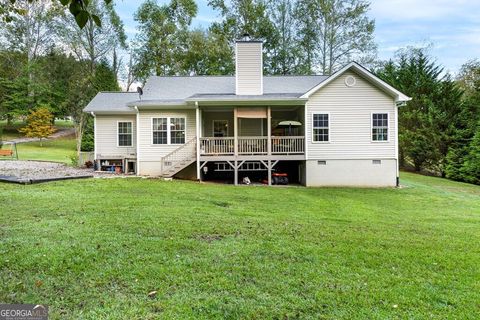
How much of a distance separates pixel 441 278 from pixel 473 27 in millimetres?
30682

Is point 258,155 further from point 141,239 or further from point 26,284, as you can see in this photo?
point 26,284

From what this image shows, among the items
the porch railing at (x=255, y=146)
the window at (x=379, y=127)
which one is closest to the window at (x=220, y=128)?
the porch railing at (x=255, y=146)

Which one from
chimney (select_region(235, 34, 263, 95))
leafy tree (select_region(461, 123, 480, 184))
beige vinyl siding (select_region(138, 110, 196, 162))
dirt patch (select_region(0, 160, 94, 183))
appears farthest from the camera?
leafy tree (select_region(461, 123, 480, 184))

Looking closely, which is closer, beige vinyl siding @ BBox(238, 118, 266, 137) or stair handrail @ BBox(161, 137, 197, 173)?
stair handrail @ BBox(161, 137, 197, 173)

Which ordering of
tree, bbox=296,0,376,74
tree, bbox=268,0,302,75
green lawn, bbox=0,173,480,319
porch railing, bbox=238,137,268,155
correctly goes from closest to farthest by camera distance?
green lawn, bbox=0,173,480,319, porch railing, bbox=238,137,268,155, tree, bbox=296,0,376,74, tree, bbox=268,0,302,75

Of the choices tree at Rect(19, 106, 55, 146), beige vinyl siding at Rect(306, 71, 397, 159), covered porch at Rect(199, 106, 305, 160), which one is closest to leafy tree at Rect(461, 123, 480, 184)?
beige vinyl siding at Rect(306, 71, 397, 159)

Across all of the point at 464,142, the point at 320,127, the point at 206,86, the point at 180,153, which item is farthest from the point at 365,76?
the point at 464,142

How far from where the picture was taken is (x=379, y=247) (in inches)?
227

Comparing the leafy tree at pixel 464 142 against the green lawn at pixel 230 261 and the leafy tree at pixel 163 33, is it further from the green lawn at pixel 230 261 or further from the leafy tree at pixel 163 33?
the leafy tree at pixel 163 33

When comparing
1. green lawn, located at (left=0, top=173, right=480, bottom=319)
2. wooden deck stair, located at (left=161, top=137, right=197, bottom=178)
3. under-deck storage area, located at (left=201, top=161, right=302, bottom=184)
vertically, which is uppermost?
wooden deck stair, located at (left=161, top=137, right=197, bottom=178)

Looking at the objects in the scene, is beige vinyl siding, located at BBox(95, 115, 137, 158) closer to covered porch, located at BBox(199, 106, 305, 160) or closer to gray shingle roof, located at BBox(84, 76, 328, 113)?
gray shingle roof, located at BBox(84, 76, 328, 113)

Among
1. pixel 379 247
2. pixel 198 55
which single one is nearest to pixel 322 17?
pixel 198 55
